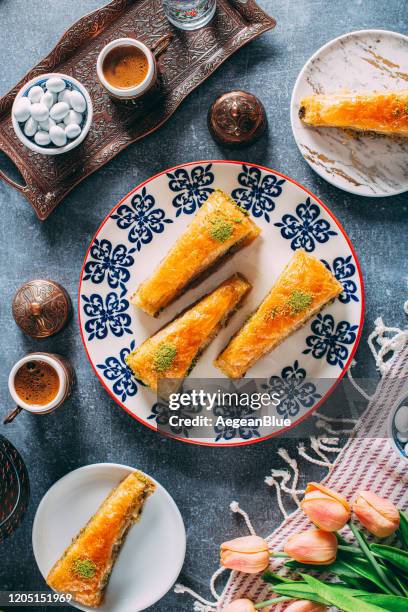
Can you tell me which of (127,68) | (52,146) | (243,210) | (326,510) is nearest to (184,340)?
(243,210)

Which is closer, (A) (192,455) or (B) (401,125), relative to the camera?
(B) (401,125)

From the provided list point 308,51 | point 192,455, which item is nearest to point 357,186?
point 308,51

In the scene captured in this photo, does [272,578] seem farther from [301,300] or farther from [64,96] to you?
[64,96]

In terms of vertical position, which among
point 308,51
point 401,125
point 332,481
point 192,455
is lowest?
point 332,481

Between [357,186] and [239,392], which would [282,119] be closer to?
[357,186]

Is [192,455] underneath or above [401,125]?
underneath

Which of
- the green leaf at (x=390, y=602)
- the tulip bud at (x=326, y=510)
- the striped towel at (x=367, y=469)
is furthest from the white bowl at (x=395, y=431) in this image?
the green leaf at (x=390, y=602)
